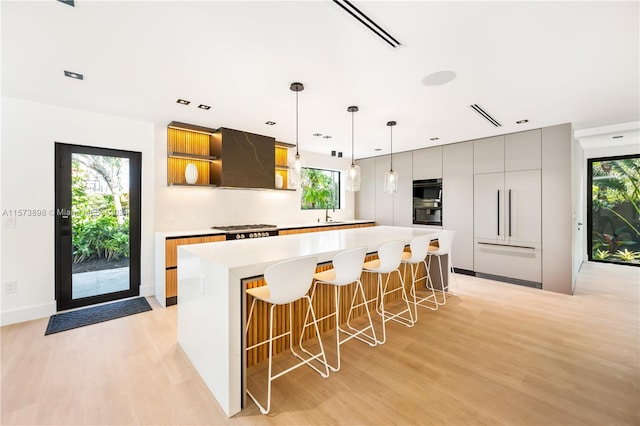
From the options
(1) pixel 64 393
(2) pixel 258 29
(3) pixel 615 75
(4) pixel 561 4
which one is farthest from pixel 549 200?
(1) pixel 64 393

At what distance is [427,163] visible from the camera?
5660 millimetres

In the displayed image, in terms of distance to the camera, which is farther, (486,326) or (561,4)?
(486,326)

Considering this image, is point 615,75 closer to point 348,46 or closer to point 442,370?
point 348,46

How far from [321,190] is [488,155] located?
3.38 meters

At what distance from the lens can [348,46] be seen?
2.11 meters

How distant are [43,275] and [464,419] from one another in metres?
4.46

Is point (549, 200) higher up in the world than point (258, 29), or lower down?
lower down

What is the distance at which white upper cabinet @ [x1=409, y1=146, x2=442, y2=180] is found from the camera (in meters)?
5.49

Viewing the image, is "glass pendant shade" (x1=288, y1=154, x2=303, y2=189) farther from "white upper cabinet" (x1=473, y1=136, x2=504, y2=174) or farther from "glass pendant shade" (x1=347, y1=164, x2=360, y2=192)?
"white upper cabinet" (x1=473, y1=136, x2=504, y2=174)

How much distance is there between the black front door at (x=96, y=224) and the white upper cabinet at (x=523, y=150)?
577 cm

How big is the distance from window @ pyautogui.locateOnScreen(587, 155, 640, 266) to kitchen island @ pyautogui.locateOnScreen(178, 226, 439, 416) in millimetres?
7136

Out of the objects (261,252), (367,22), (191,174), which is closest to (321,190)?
(191,174)

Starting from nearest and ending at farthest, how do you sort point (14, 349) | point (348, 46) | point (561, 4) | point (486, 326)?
point (561, 4), point (348, 46), point (14, 349), point (486, 326)

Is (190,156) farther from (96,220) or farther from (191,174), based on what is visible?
(96,220)
